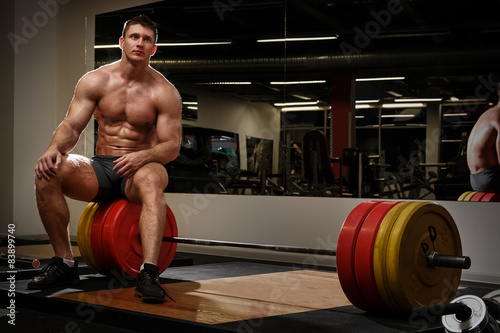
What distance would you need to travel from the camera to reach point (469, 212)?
3.66 m

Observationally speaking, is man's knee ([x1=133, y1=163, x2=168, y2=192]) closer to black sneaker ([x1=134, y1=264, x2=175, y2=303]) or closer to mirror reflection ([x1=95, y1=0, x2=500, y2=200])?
black sneaker ([x1=134, y1=264, x2=175, y2=303])

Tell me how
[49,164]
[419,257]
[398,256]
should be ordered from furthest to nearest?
[49,164]
[419,257]
[398,256]

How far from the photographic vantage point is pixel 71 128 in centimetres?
297

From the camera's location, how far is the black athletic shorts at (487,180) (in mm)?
3625

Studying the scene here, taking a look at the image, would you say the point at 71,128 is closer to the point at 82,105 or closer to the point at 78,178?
the point at 82,105

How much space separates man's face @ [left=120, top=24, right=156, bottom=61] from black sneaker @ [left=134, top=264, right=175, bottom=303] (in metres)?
1.14

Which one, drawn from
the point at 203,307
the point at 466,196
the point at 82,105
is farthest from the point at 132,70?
the point at 466,196

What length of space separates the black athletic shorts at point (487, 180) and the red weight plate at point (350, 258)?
165 centimetres

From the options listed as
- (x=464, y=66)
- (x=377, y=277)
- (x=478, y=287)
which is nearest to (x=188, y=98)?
(x=464, y=66)

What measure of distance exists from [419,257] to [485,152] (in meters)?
1.72

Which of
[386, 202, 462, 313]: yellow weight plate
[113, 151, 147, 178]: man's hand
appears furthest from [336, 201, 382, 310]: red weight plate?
[113, 151, 147, 178]: man's hand

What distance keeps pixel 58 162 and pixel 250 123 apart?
2.34 metres

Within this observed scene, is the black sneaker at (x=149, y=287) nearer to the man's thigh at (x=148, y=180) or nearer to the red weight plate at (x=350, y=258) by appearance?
the man's thigh at (x=148, y=180)

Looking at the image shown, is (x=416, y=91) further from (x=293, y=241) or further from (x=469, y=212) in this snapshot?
(x=293, y=241)
